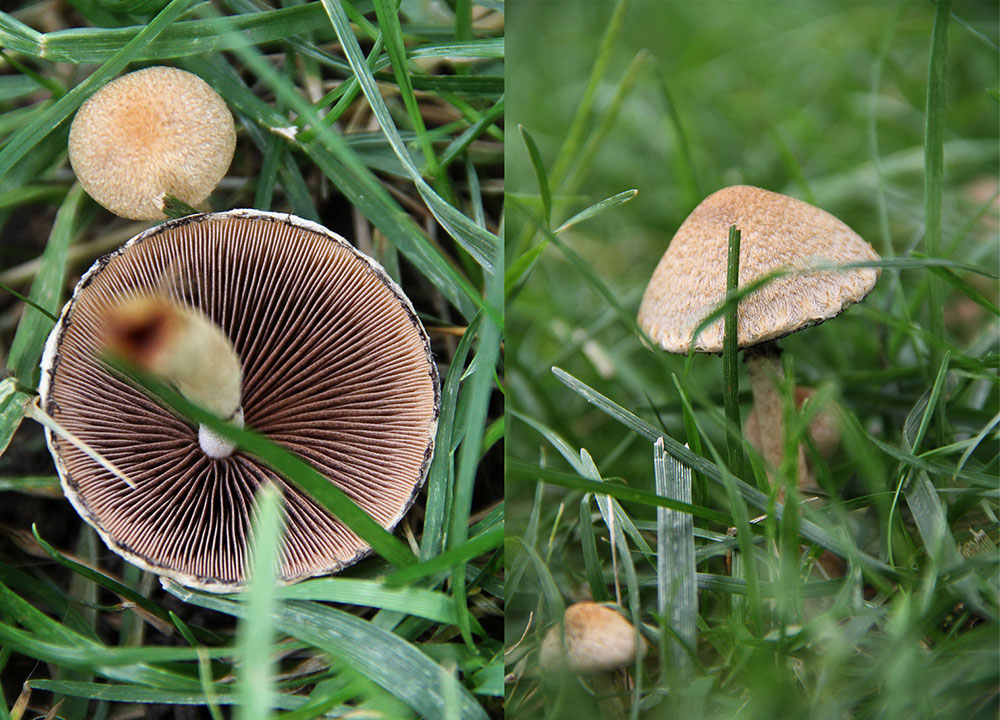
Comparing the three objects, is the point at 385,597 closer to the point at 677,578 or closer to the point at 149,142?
the point at 677,578

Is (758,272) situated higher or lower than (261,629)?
higher

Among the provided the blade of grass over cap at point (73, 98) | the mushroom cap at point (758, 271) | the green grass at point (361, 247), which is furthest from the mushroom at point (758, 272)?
the blade of grass over cap at point (73, 98)

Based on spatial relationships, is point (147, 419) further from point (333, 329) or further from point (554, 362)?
point (554, 362)

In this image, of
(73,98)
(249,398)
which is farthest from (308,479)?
(73,98)

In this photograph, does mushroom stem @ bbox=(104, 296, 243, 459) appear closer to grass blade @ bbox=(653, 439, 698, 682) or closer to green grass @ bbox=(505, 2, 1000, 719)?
green grass @ bbox=(505, 2, 1000, 719)

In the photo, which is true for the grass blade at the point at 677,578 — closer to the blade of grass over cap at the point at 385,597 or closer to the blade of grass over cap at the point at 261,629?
the blade of grass over cap at the point at 385,597

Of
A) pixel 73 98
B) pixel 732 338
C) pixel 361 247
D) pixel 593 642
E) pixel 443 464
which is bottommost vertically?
pixel 593 642
